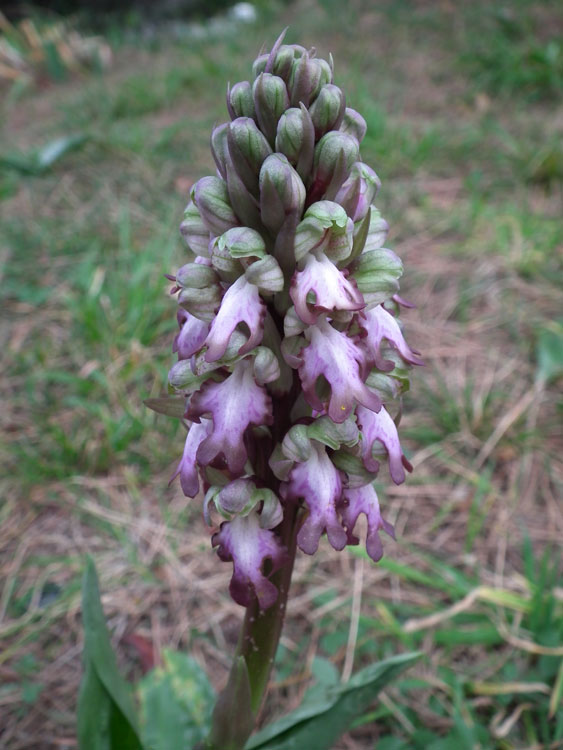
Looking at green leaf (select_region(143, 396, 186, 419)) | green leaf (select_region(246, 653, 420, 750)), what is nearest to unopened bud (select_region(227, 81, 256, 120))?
green leaf (select_region(143, 396, 186, 419))

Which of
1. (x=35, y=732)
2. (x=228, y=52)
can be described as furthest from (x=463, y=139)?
(x=35, y=732)

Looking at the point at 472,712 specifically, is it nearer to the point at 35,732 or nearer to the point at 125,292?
the point at 35,732

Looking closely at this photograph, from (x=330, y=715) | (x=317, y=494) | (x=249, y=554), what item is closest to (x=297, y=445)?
(x=317, y=494)

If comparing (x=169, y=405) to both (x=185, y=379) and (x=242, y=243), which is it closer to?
(x=185, y=379)

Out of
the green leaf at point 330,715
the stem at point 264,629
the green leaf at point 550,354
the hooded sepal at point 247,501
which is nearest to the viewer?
the hooded sepal at point 247,501

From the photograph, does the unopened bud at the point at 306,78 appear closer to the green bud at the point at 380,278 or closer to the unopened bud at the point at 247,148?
the unopened bud at the point at 247,148

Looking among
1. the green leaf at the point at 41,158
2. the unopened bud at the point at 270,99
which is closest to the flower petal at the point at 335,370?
the unopened bud at the point at 270,99
